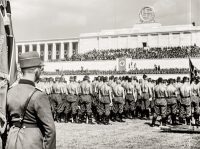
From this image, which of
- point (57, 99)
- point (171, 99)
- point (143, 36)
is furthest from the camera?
point (143, 36)

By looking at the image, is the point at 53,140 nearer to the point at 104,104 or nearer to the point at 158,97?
the point at 158,97

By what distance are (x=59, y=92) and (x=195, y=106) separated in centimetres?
569

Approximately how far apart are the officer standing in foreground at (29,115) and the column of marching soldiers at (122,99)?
10171 millimetres

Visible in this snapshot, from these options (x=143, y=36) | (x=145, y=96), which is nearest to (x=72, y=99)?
(x=145, y=96)

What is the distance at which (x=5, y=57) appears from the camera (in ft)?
12.9

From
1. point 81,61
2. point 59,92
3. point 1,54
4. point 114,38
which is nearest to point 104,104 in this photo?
point 59,92

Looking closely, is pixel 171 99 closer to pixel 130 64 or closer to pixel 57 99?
pixel 57 99

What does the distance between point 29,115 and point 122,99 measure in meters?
12.0

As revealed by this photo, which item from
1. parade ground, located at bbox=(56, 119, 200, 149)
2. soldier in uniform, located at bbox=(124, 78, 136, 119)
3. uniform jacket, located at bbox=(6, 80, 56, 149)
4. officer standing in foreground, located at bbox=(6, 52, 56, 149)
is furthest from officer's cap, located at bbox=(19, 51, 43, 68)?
soldier in uniform, located at bbox=(124, 78, 136, 119)

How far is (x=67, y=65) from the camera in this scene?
5409 centimetres

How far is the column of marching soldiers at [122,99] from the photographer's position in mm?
13586

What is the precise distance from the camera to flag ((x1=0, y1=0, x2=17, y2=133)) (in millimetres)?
3814

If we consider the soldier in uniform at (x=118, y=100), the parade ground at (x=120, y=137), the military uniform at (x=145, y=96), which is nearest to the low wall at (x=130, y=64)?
the military uniform at (x=145, y=96)

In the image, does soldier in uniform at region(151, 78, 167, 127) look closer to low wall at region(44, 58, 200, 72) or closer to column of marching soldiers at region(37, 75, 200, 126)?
column of marching soldiers at region(37, 75, 200, 126)
